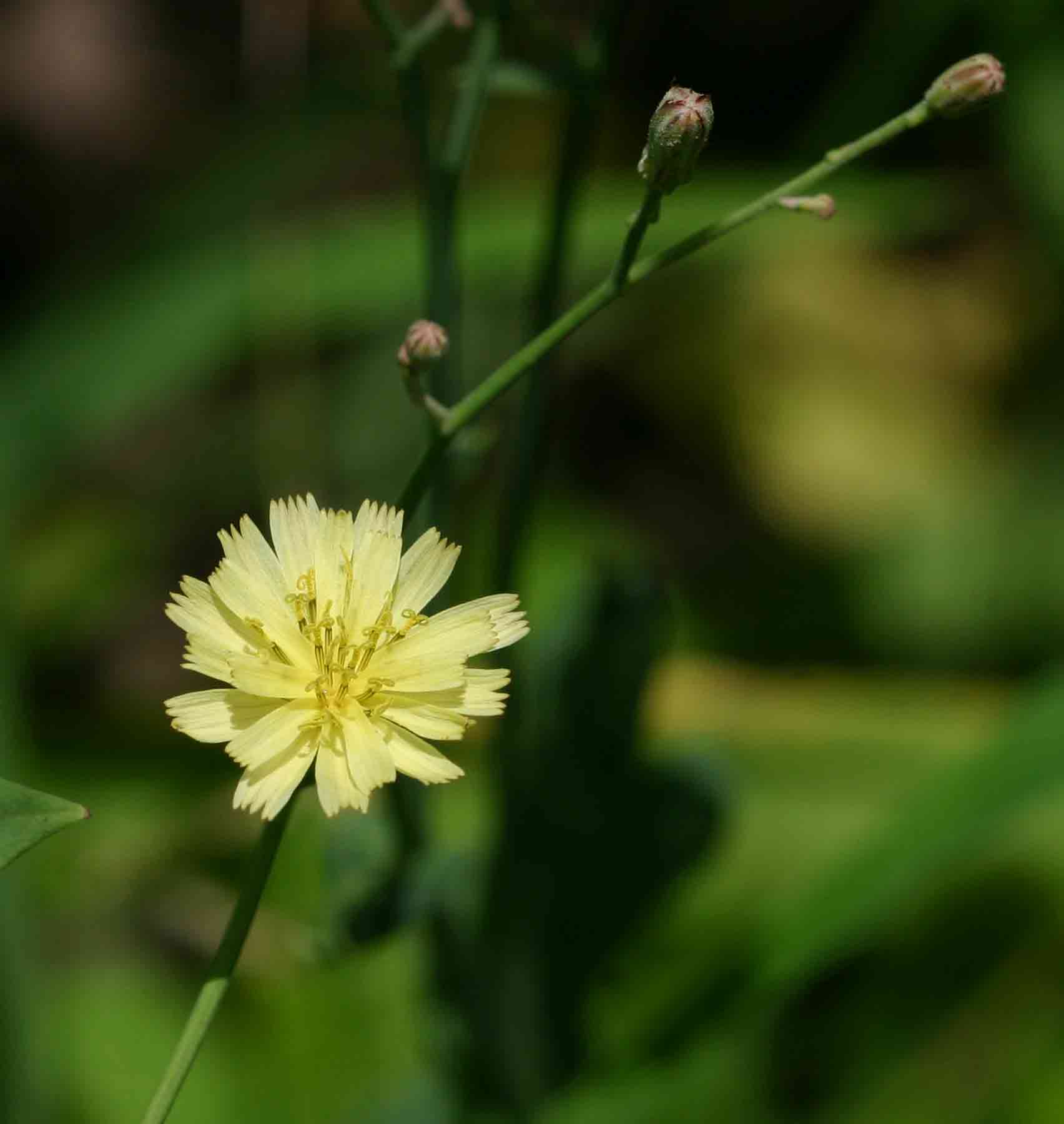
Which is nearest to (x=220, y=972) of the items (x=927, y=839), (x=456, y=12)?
(x=456, y=12)

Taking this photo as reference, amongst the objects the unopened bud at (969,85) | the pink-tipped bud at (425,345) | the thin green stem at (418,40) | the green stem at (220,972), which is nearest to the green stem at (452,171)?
the thin green stem at (418,40)

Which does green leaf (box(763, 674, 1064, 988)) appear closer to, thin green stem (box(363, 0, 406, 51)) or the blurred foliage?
the blurred foliage

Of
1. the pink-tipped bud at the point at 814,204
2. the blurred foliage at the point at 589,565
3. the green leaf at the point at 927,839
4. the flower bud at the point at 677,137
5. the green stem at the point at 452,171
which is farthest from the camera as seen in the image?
the blurred foliage at the point at 589,565

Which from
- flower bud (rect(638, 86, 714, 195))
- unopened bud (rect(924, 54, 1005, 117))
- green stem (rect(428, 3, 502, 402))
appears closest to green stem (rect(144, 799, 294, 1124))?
flower bud (rect(638, 86, 714, 195))

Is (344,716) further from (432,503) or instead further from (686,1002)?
(686,1002)

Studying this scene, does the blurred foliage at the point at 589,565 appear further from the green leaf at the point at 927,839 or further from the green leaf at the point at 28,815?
the green leaf at the point at 28,815

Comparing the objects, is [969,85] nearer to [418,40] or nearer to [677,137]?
[677,137]

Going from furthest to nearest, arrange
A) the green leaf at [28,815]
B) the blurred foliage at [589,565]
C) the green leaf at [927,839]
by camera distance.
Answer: the blurred foliage at [589,565], the green leaf at [927,839], the green leaf at [28,815]

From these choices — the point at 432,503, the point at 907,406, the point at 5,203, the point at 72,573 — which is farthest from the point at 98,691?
the point at 907,406
